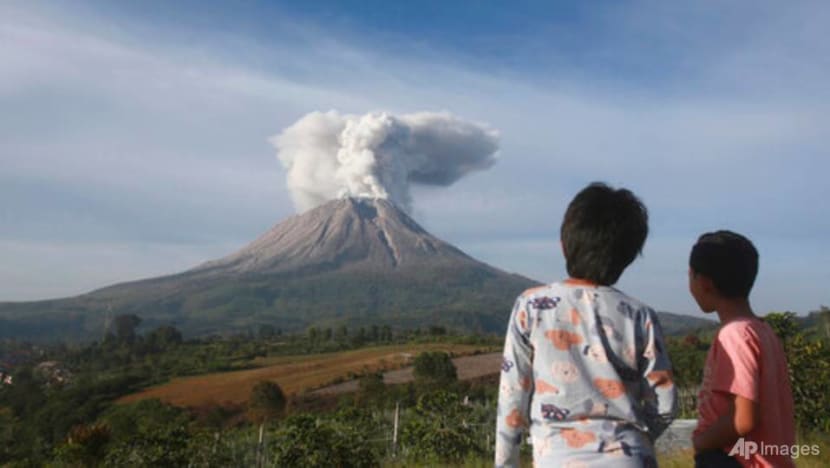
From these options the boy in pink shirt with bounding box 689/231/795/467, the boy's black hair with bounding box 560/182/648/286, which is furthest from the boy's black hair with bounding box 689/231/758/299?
the boy's black hair with bounding box 560/182/648/286

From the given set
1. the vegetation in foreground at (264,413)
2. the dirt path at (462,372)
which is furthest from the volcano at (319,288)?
the dirt path at (462,372)

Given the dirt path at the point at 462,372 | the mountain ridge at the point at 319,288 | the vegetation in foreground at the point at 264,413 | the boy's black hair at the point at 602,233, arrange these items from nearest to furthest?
the boy's black hair at the point at 602,233 < the vegetation in foreground at the point at 264,413 < the dirt path at the point at 462,372 < the mountain ridge at the point at 319,288

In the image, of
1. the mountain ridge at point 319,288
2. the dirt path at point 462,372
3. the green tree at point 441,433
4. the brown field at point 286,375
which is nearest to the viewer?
the green tree at point 441,433

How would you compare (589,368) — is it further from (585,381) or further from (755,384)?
(755,384)

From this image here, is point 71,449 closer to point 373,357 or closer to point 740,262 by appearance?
point 740,262

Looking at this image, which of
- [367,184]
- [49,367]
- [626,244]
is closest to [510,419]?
[626,244]

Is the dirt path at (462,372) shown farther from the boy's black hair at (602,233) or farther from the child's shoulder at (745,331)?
the boy's black hair at (602,233)
